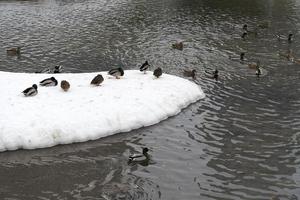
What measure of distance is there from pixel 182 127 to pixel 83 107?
418 cm

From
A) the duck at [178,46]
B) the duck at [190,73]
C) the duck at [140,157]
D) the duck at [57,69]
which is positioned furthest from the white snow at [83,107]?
the duck at [178,46]

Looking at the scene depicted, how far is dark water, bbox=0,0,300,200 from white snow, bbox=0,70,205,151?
45 cm

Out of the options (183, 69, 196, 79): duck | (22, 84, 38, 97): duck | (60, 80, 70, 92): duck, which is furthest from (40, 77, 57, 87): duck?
(183, 69, 196, 79): duck

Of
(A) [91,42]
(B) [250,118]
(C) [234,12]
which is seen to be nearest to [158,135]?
(B) [250,118]

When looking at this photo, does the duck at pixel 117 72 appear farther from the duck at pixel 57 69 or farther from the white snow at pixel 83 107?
the duck at pixel 57 69

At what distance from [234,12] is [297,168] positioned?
36.1m

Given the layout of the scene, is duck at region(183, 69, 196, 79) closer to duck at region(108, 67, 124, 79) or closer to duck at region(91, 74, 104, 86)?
duck at region(108, 67, 124, 79)

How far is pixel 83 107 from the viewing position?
1988 centimetres

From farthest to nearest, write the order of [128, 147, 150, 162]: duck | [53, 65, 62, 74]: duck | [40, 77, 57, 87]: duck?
[53, 65, 62, 74]: duck
[40, 77, 57, 87]: duck
[128, 147, 150, 162]: duck

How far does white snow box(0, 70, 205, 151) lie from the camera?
18141mm

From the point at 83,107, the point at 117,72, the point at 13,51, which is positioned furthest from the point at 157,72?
the point at 13,51

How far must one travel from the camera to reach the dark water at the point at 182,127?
15.2 meters

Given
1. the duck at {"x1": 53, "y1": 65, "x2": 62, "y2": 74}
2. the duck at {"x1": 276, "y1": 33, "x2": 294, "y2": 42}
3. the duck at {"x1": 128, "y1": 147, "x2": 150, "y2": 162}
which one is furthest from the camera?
the duck at {"x1": 276, "y1": 33, "x2": 294, "y2": 42}

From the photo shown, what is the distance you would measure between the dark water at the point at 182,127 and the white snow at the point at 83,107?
45 centimetres
